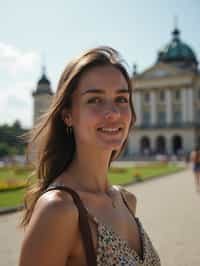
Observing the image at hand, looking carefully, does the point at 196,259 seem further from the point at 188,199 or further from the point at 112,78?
the point at 188,199

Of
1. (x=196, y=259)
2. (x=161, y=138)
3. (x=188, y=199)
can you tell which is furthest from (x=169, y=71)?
(x=196, y=259)

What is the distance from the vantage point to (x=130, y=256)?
65.6 inches

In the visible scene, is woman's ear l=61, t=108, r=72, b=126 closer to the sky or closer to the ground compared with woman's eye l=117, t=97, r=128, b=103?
closer to the ground

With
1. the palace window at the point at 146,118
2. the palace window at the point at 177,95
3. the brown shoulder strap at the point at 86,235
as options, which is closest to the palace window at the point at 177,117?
the palace window at the point at 177,95

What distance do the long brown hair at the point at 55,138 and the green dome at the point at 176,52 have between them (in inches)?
A: 2766

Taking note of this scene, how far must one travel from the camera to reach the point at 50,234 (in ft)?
4.55

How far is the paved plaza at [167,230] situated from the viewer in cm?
625

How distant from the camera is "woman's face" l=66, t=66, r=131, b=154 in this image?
171 cm

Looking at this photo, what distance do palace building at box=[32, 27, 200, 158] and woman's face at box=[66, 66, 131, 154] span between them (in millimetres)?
58602

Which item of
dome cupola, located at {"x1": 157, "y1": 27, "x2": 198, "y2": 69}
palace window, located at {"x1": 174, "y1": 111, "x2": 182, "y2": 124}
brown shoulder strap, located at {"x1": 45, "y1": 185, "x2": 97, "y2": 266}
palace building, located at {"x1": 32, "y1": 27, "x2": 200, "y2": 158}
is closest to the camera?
brown shoulder strap, located at {"x1": 45, "y1": 185, "x2": 97, "y2": 266}

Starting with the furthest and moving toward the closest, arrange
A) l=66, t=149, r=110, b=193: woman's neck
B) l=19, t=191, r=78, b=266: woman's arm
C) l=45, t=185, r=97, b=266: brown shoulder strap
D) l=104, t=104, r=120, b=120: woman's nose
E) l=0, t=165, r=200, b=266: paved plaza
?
l=0, t=165, r=200, b=266: paved plaza
l=66, t=149, r=110, b=193: woman's neck
l=104, t=104, r=120, b=120: woman's nose
l=45, t=185, r=97, b=266: brown shoulder strap
l=19, t=191, r=78, b=266: woman's arm

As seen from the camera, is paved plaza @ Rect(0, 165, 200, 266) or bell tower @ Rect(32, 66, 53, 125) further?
paved plaza @ Rect(0, 165, 200, 266)

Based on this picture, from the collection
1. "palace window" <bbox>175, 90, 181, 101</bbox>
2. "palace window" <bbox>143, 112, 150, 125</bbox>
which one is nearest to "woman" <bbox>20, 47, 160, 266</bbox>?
"palace window" <bbox>175, 90, 181, 101</bbox>

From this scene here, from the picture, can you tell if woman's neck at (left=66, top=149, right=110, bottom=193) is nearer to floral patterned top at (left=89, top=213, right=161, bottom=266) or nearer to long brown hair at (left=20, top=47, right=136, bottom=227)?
long brown hair at (left=20, top=47, right=136, bottom=227)
